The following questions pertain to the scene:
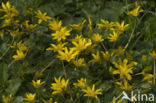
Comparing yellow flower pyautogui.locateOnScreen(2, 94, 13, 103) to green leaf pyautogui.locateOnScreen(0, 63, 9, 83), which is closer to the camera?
yellow flower pyautogui.locateOnScreen(2, 94, 13, 103)

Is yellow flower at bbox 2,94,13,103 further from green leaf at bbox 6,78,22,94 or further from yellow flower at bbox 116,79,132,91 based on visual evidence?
A: yellow flower at bbox 116,79,132,91

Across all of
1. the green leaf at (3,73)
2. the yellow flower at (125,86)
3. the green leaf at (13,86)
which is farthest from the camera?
the green leaf at (3,73)

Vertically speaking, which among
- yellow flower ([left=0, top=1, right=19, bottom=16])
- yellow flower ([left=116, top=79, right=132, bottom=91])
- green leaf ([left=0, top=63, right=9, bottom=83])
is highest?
yellow flower ([left=0, top=1, right=19, bottom=16])

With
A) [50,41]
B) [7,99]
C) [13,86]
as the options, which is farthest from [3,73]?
[50,41]

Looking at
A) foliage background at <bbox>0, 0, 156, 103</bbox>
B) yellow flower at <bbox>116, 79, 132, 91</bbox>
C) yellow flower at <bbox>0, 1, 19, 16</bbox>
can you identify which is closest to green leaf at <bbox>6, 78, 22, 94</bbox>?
foliage background at <bbox>0, 0, 156, 103</bbox>

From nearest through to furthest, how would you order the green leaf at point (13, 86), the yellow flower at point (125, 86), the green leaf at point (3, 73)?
the yellow flower at point (125, 86) → the green leaf at point (13, 86) → the green leaf at point (3, 73)

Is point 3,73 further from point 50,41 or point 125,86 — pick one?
point 125,86

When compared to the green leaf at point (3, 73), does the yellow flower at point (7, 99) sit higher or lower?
lower

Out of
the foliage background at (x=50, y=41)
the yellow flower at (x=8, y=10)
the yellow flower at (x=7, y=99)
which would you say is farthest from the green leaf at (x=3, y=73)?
the yellow flower at (x=8, y=10)

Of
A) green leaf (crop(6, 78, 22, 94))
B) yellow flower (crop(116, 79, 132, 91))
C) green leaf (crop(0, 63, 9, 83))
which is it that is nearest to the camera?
yellow flower (crop(116, 79, 132, 91))

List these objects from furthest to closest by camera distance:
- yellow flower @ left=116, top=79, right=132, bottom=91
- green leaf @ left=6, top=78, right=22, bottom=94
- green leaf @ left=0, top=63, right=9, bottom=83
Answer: green leaf @ left=0, top=63, right=9, bottom=83 → green leaf @ left=6, top=78, right=22, bottom=94 → yellow flower @ left=116, top=79, right=132, bottom=91

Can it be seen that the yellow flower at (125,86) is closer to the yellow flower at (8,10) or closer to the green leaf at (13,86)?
the green leaf at (13,86)

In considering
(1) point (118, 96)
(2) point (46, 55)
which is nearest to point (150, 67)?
(1) point (118, 96)

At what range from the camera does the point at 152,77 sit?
1.82 m
